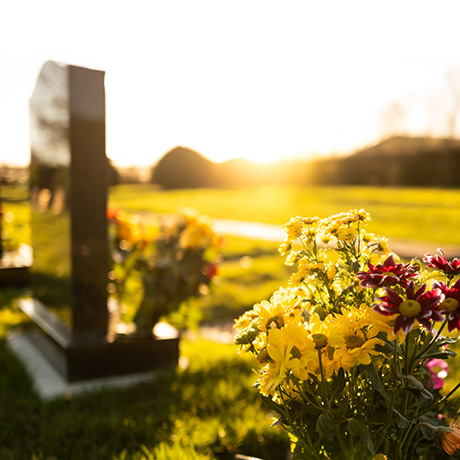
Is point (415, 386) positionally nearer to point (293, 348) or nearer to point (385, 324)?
point (385, 324)

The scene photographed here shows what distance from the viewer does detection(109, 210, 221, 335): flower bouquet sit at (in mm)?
3422

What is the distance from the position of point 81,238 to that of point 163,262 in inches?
22.4

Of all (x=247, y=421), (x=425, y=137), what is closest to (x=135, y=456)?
(x=247, y=421)

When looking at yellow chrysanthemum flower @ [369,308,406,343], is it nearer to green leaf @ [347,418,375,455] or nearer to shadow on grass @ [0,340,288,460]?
green leaf @ [347,418,375,455]

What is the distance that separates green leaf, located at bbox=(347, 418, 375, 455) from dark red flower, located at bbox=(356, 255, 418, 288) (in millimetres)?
328

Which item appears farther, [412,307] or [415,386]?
[415,386]

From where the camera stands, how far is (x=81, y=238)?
3174mm

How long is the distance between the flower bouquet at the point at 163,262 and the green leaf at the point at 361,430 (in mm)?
2263

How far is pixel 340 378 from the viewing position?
4.17 ft

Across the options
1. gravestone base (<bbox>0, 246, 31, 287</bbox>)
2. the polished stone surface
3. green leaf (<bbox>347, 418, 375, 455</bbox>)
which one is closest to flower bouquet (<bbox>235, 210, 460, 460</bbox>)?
green leaf (<bbox>347, 418, 375, 455</bbox>)

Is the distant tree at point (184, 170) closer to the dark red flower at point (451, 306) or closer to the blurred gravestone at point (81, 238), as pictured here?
the blurred gravestone at point (81, 238)

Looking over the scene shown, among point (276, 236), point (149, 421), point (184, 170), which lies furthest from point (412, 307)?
point (184, 170)

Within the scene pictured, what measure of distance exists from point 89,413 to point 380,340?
1.99m

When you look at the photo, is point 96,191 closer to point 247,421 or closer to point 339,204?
point 247,421
